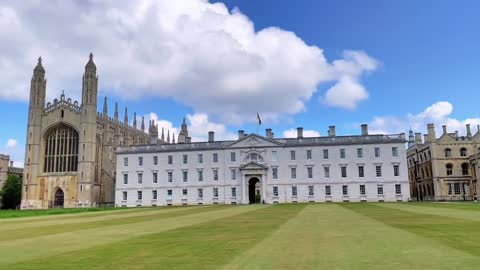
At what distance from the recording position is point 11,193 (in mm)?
78812

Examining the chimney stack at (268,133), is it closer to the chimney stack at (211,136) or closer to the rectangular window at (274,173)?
the rectangular window at (274,173)

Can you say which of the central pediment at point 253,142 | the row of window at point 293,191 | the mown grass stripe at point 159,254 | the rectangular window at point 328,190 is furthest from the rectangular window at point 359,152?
the mown grass stripe at point 159,254

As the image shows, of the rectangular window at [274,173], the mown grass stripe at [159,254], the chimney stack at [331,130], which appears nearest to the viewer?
the mown grass stripe at [159,254]

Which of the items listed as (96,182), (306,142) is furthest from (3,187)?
(306,142)

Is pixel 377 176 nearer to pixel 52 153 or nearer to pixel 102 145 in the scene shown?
pixel 102 145

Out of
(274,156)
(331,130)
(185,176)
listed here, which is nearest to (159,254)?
(274,156)

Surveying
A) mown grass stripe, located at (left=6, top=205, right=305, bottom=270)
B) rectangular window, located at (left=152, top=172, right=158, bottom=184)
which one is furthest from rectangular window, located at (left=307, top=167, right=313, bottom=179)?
mown grass stripe, located at (left=6, top=205, right=305, bottom=270)

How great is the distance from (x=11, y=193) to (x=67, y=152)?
14.5 metres

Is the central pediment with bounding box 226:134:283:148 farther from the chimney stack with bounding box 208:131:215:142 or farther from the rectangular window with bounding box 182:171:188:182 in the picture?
the rectangular window with bounding box 182:171:188:182

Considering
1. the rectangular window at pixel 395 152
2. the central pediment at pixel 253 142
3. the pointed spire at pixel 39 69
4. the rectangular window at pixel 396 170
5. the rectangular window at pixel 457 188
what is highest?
the pointed spire at pixel 39 69

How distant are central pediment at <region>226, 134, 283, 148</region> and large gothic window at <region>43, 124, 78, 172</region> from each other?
101 feet

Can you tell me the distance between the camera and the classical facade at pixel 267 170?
64.2 m

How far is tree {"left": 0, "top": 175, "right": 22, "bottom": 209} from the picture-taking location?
7825 centimetres

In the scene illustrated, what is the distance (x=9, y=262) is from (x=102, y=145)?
2847 inches
